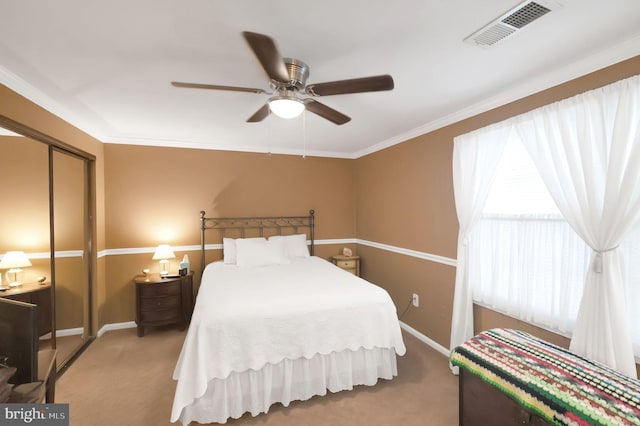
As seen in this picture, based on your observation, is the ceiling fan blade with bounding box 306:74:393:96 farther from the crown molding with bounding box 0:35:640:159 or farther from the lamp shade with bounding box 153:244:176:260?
the lamp shade with bounding box 153:244:176:260

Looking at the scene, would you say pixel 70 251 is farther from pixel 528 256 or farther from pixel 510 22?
pixel 528 256

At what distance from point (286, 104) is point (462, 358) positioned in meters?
2.00

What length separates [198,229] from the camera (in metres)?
4.07

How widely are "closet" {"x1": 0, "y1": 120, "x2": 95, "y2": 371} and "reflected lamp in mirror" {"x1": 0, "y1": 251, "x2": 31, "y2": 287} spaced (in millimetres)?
23

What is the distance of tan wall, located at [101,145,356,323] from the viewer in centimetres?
374

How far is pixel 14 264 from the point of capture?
7.10 ft

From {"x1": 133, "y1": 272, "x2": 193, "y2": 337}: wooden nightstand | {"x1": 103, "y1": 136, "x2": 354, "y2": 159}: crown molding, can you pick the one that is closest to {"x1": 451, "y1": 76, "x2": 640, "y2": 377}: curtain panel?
{"x1": 103, "y1": 136, "x2": 354, "y2": 159}: crown molding

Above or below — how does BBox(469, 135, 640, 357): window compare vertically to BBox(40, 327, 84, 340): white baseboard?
above

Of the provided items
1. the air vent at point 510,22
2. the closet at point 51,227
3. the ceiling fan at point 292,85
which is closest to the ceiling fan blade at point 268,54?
the ceiling fan at point 292,85

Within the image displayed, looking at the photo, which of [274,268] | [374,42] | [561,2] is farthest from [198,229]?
[561,2]

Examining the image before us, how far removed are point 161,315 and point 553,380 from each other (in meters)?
3.77

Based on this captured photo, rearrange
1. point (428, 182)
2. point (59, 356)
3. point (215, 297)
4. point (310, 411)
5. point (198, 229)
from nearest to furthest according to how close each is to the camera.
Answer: point (310, 411)
point (215, 297)
point (59, 356)
point (428, 182)
point (198, 229)

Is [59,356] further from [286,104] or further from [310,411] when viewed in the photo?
A: [286,104]

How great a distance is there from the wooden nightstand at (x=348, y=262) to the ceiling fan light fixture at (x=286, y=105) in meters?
3.06
